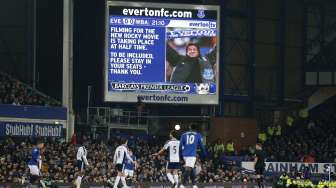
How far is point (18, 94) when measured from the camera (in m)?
52.7

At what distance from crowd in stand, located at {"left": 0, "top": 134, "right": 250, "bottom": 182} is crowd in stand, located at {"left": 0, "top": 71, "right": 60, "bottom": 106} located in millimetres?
2978

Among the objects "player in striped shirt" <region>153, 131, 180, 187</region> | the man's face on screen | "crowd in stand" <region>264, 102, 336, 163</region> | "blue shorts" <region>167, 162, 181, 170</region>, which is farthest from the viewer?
"crowd in stand" <region>264, 102, 336, 163</region>

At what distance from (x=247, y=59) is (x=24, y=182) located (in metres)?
27.2

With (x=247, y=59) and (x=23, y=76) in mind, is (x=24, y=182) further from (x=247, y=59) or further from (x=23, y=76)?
(x=247, y=59)

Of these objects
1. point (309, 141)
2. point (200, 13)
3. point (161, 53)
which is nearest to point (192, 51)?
point (161, 53)

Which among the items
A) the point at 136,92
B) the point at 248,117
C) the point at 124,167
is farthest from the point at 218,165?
the point at 124,167

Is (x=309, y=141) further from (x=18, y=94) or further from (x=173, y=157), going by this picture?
(x=173, y=157)

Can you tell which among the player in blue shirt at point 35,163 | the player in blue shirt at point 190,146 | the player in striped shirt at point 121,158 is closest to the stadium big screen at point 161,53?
the player in striped shirt at point 121,158

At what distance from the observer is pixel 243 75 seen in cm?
6431

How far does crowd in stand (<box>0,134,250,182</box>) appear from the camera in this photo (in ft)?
145

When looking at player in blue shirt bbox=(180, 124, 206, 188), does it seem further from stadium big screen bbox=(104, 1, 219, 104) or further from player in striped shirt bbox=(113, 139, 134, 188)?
stadium big screen bbox=(104, 1, 219, 104)

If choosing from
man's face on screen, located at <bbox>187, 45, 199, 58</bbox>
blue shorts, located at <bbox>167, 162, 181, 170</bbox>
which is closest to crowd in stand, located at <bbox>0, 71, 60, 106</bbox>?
man's face on screen, located at <bbox>187, 45, 199, 58</bbox>

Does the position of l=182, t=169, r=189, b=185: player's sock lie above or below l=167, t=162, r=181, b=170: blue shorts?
below

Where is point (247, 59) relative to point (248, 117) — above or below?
above
